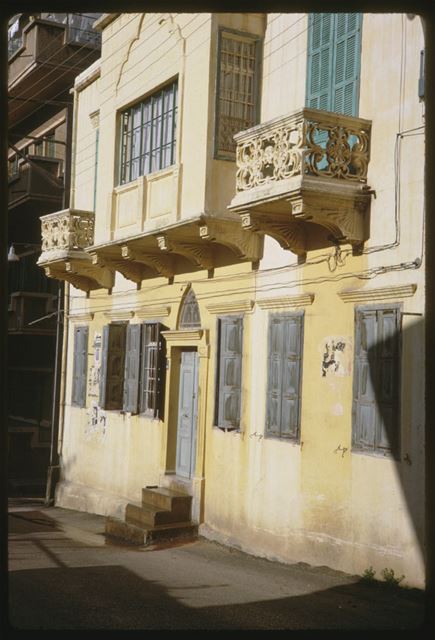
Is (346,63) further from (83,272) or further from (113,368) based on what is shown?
(83,272)

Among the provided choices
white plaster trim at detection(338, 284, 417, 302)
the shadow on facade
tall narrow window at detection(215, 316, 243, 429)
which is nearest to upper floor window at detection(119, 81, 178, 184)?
tall narrow window at detection(215, 316, 243, 429)

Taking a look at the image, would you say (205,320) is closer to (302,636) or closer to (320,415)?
(320,415)

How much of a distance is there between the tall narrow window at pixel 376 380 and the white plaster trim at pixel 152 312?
5027 mm

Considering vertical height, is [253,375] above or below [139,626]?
above

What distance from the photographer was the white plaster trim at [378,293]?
8.73m

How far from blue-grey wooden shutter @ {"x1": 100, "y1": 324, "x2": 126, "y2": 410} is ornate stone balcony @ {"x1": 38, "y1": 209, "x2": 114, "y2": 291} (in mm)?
1363

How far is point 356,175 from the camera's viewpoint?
9.56 meters

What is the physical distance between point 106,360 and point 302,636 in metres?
11.7

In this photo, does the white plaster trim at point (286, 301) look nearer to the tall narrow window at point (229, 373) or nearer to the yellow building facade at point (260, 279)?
the yellow building facade at point (260, 279)

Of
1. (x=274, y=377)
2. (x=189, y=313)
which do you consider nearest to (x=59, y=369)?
(x=189, y=313)

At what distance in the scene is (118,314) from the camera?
15.6 m

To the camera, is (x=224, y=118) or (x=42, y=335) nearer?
(x=224, y=118)

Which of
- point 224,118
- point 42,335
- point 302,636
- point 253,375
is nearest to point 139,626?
point 302,636

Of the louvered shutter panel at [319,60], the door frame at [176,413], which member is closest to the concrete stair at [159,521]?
the door frame at [176,413]
